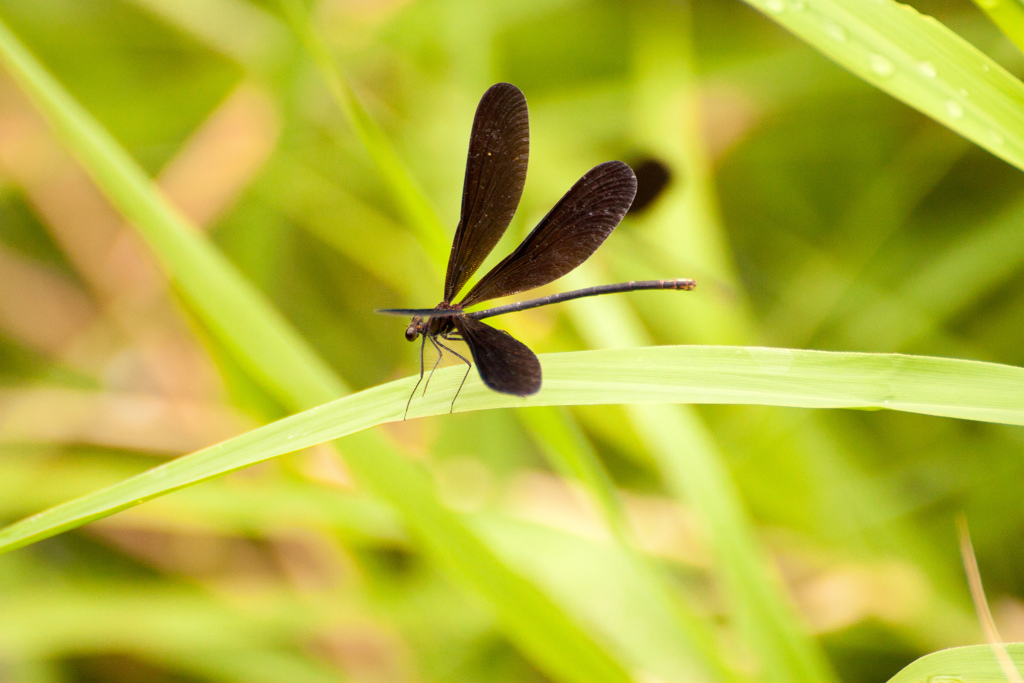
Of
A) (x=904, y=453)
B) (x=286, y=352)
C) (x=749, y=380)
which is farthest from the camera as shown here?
(x=904, y=453)

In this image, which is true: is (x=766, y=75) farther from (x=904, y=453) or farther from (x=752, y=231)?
(x=904, y=453)

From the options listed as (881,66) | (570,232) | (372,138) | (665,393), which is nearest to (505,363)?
(665,393)

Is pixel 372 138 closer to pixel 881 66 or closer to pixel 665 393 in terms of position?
pixel 665 393

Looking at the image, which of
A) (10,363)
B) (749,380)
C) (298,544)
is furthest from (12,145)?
(749,380)

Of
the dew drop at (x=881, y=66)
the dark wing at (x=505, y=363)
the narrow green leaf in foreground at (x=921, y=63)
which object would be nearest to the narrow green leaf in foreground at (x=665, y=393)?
the dark wing at (x=505, y=363)

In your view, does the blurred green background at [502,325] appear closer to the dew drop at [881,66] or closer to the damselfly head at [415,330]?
the damselfly head at [415,330]
